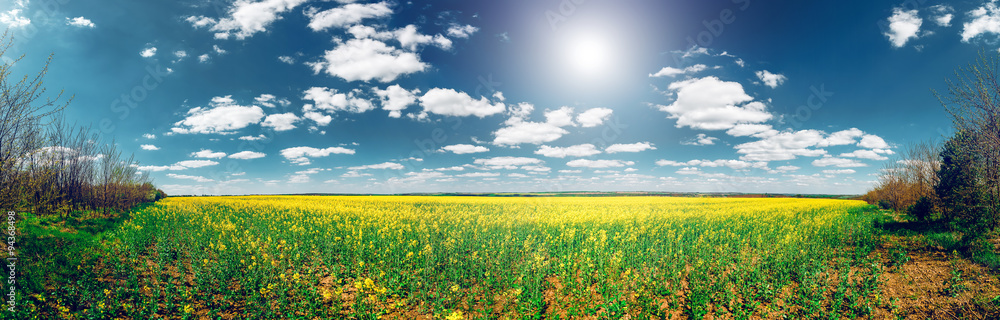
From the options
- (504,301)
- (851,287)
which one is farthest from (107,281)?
(851,287)

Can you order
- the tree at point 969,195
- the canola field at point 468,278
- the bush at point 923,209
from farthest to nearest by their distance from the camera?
1. the bush at point 923,209
2. the tree at point 969,195
3. the canola field at point 468,278

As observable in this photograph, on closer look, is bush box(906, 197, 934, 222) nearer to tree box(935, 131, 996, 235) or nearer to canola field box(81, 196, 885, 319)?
tree box(935, 131, 996, 235)

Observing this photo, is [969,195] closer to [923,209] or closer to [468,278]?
[923,209]

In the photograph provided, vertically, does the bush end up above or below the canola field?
above

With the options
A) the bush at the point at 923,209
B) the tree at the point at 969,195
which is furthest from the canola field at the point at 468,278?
the bush at the point at 923,209

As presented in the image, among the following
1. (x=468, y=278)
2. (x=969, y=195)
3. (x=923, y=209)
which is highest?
(x=969, y=195)

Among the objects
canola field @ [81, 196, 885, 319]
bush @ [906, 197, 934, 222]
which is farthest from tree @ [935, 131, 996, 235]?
canola field @ [81, 196, 885, 319]

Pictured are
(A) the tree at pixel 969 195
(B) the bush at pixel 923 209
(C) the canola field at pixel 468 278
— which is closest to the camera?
(C) the canola field at pixel 468 278

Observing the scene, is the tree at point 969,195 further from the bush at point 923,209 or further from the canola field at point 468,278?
the canola field at point 468,278

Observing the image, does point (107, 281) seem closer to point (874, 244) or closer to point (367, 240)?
point (367, 240)

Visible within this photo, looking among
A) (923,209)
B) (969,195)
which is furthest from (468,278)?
(923,209)

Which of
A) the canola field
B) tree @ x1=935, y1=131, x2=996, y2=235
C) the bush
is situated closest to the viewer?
the canola field

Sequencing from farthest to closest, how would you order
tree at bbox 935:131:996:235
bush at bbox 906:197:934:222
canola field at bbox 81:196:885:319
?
1. bush at bbox 906:197:934:222
2. tree at bbox 935:131:996:235
3. canola field at bbox 81:196:885:319

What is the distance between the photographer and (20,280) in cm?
762
